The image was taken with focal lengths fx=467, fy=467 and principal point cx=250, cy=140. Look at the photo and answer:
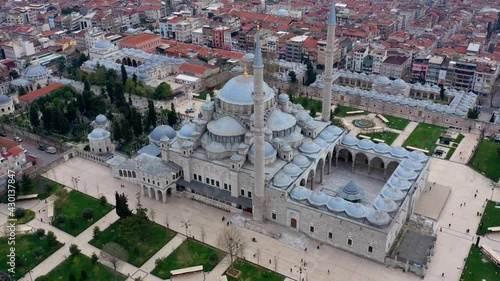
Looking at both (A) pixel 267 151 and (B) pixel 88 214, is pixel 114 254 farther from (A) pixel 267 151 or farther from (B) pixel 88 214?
(A) pixel 267 151

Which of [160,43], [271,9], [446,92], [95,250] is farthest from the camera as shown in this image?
[271,9]

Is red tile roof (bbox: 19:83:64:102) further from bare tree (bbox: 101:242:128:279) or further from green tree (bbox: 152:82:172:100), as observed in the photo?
bare tree (bbox: 101:242:128:279)

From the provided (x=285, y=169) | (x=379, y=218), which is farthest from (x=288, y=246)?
(x=379, y=218)

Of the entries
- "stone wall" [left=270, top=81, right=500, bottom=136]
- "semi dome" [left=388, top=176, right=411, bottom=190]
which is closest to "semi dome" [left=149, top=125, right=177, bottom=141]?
"semi dome" [left=388, top=176, right=411, bottom=190]

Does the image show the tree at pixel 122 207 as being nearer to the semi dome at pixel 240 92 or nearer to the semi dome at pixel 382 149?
the semi dome at pixel 240 92

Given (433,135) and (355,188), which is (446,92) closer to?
(433,135)

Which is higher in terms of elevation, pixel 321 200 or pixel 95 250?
pixel 321 200

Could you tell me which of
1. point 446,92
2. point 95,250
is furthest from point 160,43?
point 95,250
